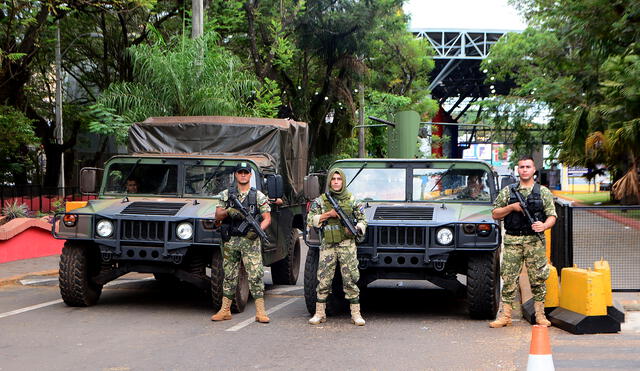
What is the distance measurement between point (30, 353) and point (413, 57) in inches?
1768

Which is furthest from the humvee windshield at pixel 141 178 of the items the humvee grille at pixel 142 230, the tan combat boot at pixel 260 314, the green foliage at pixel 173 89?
the green foliage at pixel 173 89

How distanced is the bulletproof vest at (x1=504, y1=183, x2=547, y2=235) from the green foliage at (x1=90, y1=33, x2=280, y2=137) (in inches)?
423

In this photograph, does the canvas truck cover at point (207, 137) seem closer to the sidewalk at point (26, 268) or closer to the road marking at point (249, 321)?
the road marking at point (249, 321)

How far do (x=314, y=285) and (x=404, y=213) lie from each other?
1327 millimetres

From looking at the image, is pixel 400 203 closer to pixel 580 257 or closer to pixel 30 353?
pixel 580 257

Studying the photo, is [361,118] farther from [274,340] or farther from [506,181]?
[274,340]

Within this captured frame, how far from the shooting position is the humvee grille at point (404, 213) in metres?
9.95

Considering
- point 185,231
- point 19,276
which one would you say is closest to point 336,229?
point 185,231

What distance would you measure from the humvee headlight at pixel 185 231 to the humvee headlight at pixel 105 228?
2.70ft

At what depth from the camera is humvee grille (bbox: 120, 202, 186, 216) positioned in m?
10.3

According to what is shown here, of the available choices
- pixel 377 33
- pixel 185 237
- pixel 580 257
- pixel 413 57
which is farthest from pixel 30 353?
pixel 413 57

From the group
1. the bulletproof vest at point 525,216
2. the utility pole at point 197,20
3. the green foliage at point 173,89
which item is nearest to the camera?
the bulletproof vest at point 525,216

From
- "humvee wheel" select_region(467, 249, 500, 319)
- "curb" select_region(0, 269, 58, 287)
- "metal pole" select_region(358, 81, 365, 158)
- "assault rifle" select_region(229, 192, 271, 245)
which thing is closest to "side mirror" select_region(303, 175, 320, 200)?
"assault rifle" select_region(229, 192, 271, 245)

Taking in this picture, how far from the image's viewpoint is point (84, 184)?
11.1 meters
